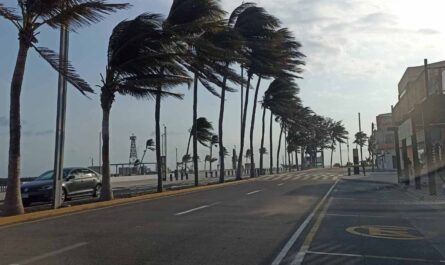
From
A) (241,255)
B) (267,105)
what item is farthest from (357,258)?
(267,105)

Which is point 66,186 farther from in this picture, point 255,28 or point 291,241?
point 255,28

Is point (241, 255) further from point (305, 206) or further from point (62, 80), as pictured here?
point (62, 80)

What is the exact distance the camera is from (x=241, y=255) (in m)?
9.05

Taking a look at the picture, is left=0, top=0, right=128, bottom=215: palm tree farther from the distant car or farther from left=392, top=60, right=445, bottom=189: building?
left=392, top=60, right=445, bottom=189: building

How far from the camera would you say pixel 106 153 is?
Result: 21.7 meters

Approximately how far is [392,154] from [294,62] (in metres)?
34.5

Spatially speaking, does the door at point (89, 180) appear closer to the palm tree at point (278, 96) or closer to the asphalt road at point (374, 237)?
the asphalt road at point (374, 237)

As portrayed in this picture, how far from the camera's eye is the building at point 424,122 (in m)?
23.1

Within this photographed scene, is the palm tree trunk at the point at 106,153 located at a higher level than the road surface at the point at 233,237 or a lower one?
higher

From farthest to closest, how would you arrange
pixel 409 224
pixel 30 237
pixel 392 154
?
pixel 392 154 → pixel 409 224 → pixel 30 237

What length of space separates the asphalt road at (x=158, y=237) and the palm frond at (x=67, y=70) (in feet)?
12.6

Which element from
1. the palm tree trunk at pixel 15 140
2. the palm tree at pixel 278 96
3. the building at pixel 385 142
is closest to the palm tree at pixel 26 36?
the palm tree trunk at pixel 15 140

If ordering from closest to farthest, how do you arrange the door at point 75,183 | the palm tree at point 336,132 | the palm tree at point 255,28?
the door at point 75,183 < the palm tree at point 255,28 < the palm tree at point 336,132

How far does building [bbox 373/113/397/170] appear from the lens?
253ft
